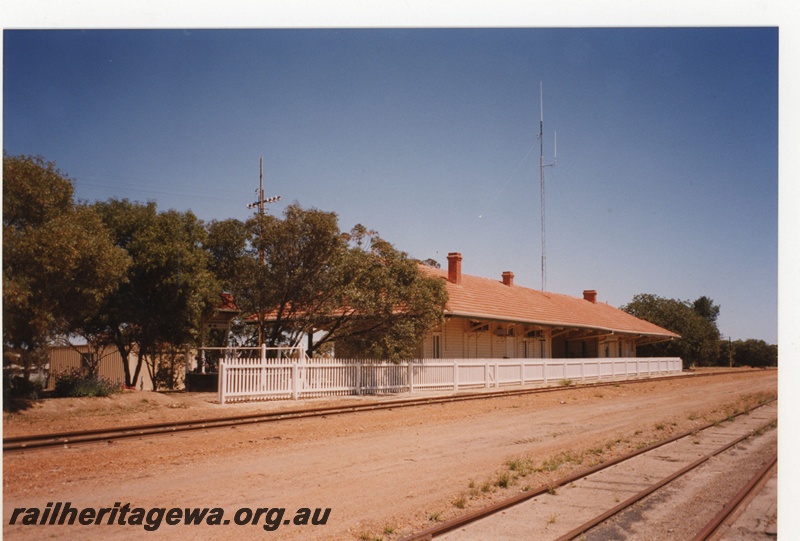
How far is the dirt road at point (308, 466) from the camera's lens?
6.32 m

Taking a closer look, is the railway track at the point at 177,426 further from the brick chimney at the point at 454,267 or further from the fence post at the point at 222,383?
the brick chimney at the point at 454,267

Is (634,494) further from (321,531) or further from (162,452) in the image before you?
(162,452)

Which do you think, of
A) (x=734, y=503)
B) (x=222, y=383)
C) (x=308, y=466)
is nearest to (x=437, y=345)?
(x=222, y=383)

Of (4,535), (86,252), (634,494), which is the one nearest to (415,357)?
(86,252)

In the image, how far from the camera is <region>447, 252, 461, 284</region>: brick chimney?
29812 millimetres

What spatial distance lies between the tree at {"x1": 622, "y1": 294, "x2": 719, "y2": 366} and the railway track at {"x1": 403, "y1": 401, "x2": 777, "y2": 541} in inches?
1793

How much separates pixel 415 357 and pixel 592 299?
29694mm

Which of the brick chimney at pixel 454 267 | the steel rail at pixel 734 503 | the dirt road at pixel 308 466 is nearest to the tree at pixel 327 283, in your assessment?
the dirt road at pixel 308 466

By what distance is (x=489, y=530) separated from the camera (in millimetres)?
6066

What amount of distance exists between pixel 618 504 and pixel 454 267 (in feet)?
76.5

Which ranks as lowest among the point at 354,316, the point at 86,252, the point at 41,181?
the point at 354,316

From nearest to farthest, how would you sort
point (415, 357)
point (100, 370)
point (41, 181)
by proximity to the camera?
point (41, 181) → point (415, 357) → point (100, 370)

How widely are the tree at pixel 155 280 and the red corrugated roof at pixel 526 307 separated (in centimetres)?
Result: 822

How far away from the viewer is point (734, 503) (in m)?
6.98
